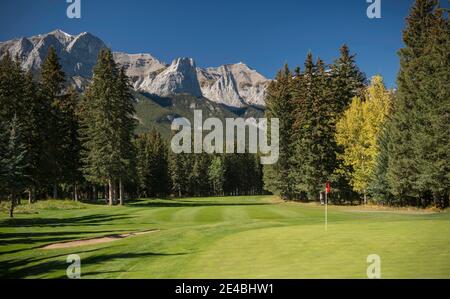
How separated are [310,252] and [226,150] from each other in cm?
11816

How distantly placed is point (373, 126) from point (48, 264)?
1572 inches

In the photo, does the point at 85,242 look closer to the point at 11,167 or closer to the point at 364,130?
the point at 11,167

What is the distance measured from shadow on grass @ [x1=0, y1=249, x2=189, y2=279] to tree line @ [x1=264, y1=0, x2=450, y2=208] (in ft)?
96.4

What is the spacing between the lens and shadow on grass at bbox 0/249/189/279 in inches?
541

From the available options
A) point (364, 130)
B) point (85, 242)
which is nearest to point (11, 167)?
point (85, 242)

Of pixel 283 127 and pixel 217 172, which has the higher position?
pixel 283 127

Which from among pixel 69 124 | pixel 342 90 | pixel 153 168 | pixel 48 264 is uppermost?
pixel 342 90

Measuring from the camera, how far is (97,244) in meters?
19.4

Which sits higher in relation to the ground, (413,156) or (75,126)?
(75,126)

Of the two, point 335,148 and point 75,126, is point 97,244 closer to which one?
point 335,148

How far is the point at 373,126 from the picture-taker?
46.4m

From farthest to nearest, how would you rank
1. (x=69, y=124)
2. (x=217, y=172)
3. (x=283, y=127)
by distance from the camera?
(x=217, y=172), (x=283, y=127), (x=69, y=124)

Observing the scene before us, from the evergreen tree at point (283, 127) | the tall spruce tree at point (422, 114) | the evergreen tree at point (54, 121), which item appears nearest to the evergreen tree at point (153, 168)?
the evergreen tree at point (54, 121)
